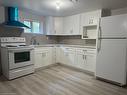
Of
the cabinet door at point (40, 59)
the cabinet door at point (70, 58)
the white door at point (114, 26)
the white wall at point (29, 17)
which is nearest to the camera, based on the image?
the white door at point (114, 26)

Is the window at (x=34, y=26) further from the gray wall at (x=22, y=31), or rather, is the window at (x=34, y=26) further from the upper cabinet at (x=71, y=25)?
the upper cabinet at (x=71, y=25)

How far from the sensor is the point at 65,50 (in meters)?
4.25

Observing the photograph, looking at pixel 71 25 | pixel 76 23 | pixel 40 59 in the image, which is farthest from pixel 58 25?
pixel 40 59

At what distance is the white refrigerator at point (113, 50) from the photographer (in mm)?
2471

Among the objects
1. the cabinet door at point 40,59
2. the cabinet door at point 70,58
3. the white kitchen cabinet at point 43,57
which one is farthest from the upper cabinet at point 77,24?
the cabinet door at point 40,59

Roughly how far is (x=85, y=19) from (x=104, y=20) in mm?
1156

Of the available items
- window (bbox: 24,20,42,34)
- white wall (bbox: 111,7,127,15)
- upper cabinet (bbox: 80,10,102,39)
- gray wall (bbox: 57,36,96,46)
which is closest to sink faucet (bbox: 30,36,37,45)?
window (bbox: 24,20,42,34)

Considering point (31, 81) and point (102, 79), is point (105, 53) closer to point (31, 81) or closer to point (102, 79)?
point (102, 79)

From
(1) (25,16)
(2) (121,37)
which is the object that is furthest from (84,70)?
(1) (25,16)

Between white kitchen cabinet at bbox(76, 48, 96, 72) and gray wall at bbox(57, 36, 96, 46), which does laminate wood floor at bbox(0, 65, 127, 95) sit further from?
gray wall at bbox(57, 36, 96, 46)

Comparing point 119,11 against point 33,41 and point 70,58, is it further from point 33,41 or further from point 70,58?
point 33,41

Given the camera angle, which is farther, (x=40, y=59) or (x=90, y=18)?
(x=40, y=59)

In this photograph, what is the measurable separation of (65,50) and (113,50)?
202cm

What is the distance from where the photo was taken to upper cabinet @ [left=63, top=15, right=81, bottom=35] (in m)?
4.13
